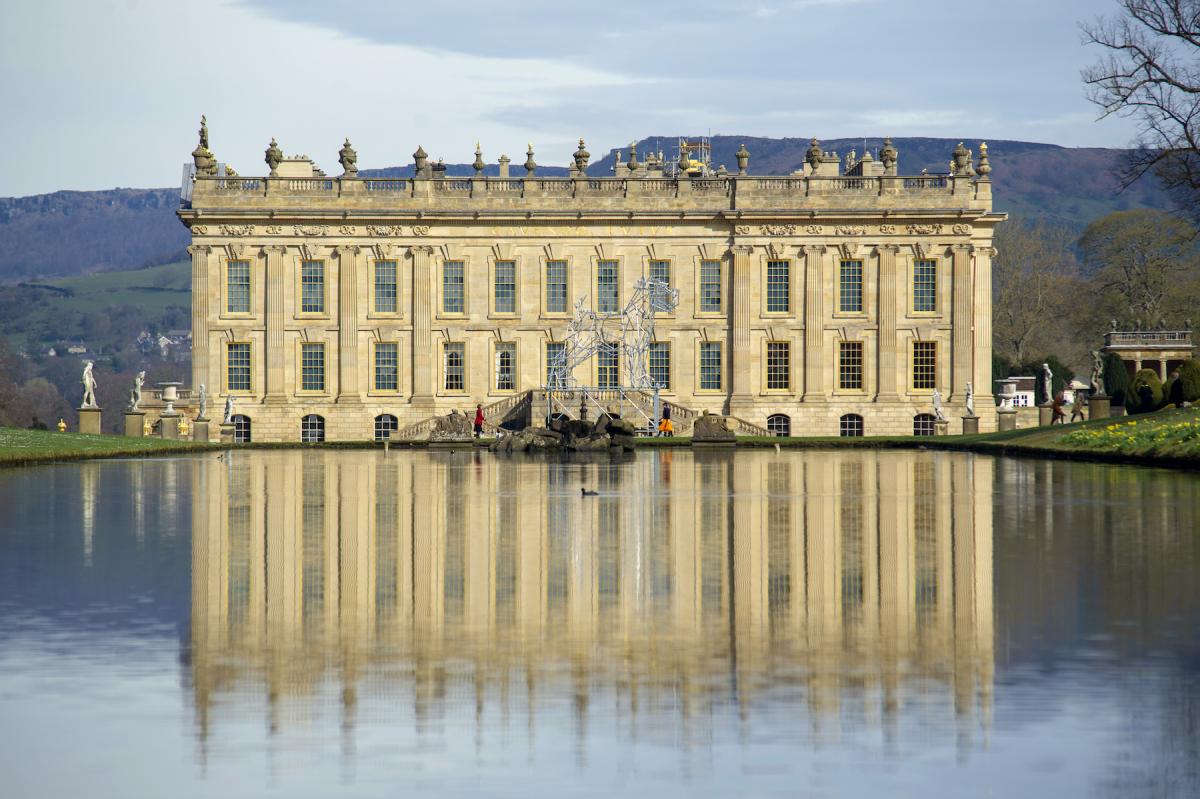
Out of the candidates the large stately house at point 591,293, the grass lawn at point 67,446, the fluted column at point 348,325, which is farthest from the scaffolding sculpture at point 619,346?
the grass lawn at point 67,446

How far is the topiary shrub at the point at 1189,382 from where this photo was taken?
47.4 meters

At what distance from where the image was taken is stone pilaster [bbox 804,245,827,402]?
70.3 metres

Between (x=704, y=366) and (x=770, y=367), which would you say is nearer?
(x=704, y=366)

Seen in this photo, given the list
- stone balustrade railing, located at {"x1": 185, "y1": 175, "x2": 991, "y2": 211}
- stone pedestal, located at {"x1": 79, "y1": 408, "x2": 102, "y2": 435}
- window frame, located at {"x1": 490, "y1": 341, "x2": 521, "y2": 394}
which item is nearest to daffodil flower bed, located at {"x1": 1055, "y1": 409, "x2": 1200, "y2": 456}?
stone balustrade railing, located at {"x1": 185, "y1": 175, "x2": 991, "y2": 211}

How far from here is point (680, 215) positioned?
6994cm

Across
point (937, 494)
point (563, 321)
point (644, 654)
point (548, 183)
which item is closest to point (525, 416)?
point (563, 321)

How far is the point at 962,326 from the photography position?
231ft

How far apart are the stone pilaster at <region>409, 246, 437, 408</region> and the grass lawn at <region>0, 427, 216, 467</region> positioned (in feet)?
64.3

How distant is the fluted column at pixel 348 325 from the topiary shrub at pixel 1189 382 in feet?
113

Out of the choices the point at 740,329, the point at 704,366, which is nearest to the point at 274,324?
the point at 704,366

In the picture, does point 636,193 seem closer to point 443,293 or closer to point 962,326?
point 443,293

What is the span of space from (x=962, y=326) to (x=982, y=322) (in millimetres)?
1133

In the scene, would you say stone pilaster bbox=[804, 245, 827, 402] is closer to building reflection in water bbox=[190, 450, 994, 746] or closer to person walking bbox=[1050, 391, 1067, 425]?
person walking bbox=[1050, 391, 1067, 425]

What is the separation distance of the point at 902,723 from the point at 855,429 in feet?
205
